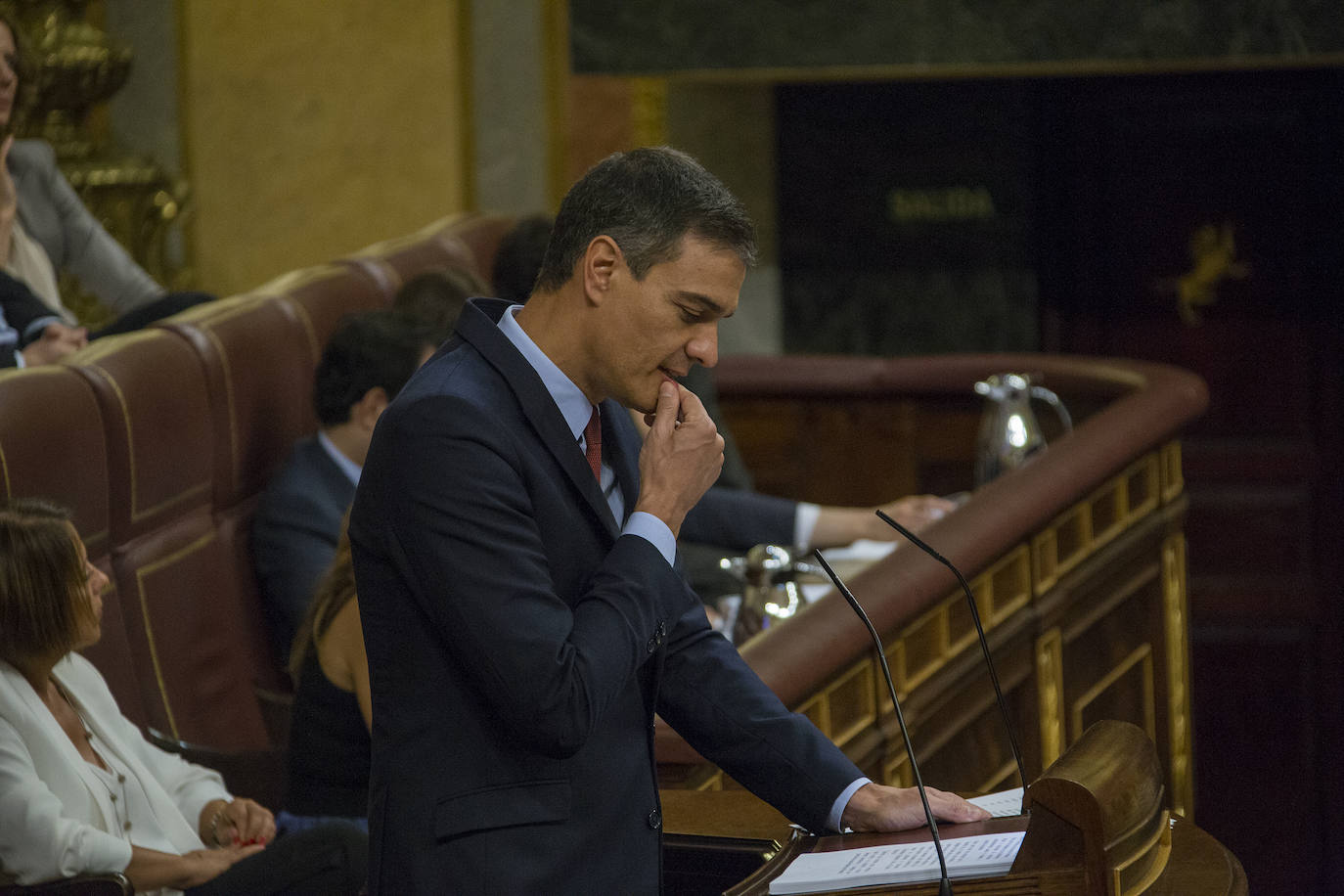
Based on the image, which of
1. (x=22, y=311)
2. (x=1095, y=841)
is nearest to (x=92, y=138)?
(x=22, y=311)

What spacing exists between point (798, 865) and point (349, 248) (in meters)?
5.27

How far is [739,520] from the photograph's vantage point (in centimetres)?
385

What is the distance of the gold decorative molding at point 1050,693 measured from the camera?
3.52 meters

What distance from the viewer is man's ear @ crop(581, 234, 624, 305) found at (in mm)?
1490

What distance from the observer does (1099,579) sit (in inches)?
151

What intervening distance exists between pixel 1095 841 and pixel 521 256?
9.79 ft

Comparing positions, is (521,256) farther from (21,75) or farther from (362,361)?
(21,75)

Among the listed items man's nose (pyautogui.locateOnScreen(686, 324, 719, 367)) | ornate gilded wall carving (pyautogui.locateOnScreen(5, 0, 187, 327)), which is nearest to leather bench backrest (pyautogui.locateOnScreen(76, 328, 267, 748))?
man's nose (pyautogui.locateOnScreen(686, 324, 719, 367))

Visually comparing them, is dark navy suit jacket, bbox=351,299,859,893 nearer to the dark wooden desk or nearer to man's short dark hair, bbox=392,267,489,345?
the dark wooden desk

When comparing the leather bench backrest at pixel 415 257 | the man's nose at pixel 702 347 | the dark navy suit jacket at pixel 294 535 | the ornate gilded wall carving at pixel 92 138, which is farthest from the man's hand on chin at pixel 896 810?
the ornate gilded wall carving at pixel 92 138

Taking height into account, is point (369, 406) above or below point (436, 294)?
below

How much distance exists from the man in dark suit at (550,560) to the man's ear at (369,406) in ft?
5.88

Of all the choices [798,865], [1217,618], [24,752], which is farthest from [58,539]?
[1217,618]

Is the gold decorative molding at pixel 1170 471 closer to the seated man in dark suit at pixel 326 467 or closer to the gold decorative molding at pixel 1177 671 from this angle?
the gold decorative molding at pixel 1177 671
